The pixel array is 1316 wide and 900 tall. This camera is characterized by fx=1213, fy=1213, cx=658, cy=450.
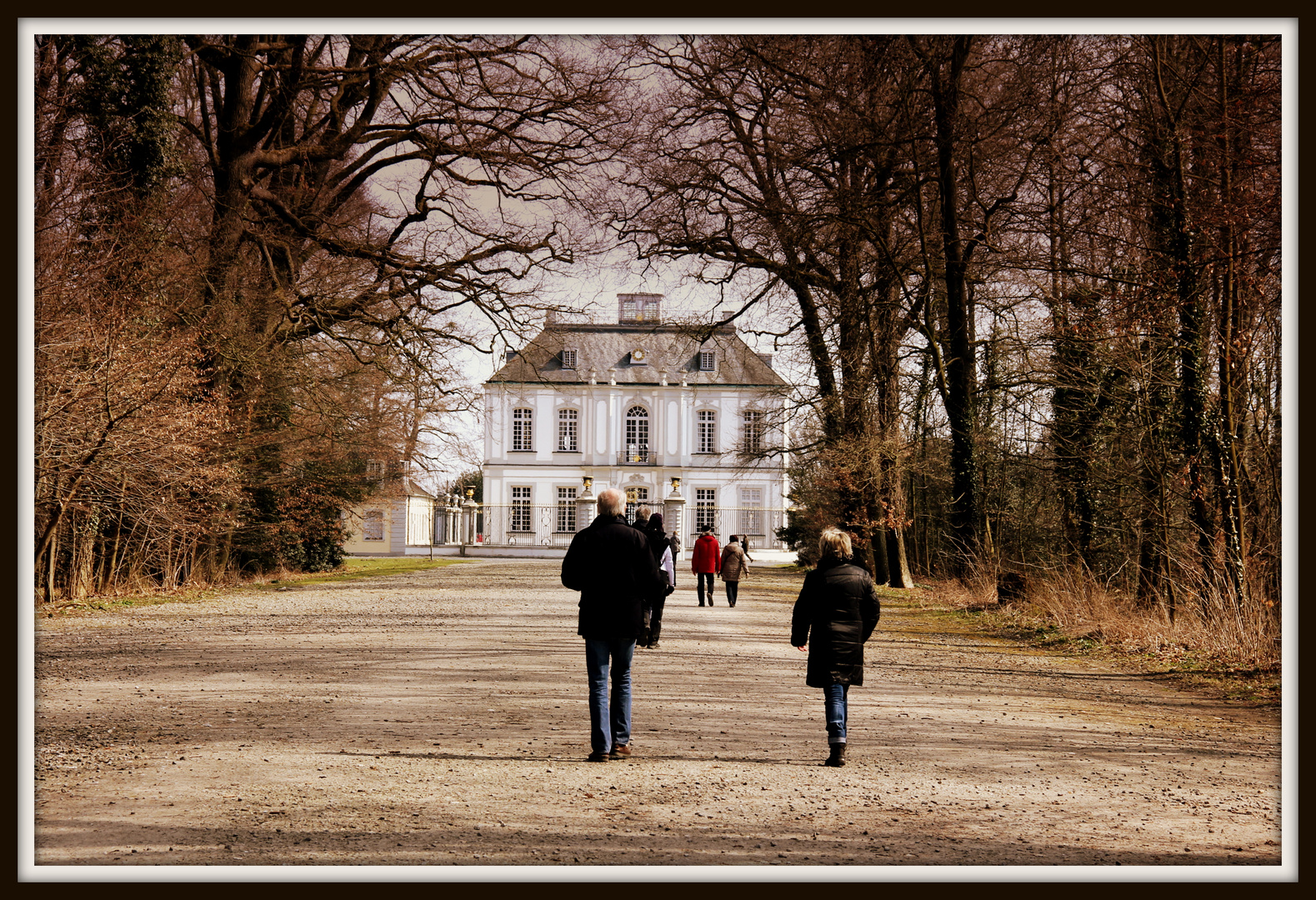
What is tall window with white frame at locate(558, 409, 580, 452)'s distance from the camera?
6384 centimetres

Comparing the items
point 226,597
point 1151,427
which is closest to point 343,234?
point 226,597

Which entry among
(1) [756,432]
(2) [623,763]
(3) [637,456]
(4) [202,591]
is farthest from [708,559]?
(3) [637,456]

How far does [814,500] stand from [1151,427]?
20.6m

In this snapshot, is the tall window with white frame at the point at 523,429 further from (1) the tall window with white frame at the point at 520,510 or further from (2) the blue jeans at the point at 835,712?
(2) the blue jeans at the point at 835,712

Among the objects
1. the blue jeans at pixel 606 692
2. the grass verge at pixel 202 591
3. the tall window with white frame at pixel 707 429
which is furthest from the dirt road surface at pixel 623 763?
the tall window with white frame at pixel 707 429

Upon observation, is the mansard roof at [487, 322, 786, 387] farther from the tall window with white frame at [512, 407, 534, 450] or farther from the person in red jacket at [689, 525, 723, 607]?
the person in red jacket at [689, 525, 723, 607]

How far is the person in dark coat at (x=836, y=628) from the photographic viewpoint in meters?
6.99

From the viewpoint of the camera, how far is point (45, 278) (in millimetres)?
13141

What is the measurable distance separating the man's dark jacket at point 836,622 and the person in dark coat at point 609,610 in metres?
0.95

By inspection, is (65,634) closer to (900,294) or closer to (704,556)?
(704,556)

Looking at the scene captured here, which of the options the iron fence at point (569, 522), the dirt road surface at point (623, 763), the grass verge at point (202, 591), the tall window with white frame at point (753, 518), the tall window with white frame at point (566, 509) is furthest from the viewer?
the tall window with white frame at point (753, 518)

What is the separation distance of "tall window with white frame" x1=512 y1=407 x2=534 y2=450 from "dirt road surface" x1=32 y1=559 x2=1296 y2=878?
5082 cm

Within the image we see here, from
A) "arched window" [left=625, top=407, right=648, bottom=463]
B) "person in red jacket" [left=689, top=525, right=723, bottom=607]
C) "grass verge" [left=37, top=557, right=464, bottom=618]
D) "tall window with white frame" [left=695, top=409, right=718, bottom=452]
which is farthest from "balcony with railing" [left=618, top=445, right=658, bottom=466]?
"person in red jacket" [left=689, top=525, right=723, bottom=607]

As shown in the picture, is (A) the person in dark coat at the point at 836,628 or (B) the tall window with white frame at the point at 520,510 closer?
(A) the person in dark coat at the point at 836,628
